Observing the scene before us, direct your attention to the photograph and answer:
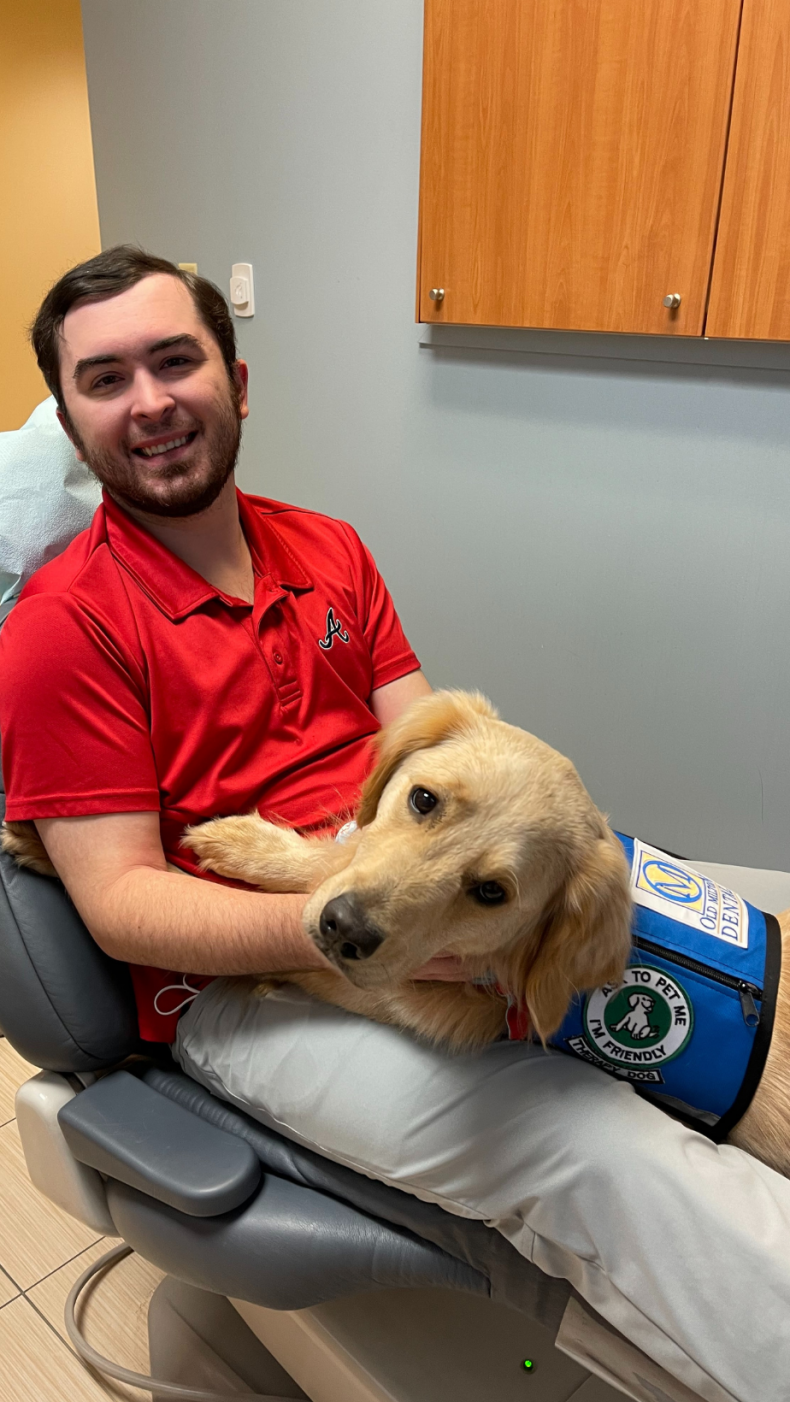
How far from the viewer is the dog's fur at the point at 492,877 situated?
0.86 m

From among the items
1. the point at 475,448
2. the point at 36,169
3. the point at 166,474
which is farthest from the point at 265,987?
the point at 36,169

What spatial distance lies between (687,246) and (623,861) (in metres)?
1.31

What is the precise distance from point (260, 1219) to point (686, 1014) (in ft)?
1.66

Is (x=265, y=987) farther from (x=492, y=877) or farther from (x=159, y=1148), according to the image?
(x=492, y=877)

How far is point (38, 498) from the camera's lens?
1.40 meters

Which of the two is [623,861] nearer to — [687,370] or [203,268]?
[687,370]

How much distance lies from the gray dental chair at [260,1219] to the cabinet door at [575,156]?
150 centimetres

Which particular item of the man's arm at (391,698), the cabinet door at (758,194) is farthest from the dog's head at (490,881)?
the cabinet door at (758,194)

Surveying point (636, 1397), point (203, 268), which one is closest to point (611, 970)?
point (636, 1397)

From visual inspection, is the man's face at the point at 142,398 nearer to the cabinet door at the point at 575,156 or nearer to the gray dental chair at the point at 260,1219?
the gray dental chair at the point at 260,1219

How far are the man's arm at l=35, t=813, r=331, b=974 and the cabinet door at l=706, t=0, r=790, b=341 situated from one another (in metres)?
1.35

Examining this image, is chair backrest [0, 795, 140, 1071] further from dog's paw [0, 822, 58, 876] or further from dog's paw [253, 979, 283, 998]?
dog's paw [253, 979, 283, 998]

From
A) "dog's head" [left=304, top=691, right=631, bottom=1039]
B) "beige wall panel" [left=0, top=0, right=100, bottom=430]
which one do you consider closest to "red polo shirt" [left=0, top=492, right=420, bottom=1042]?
"dog's head" [left=304, top=691, right=631, bottom=1039]

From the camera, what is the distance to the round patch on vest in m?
0.97
